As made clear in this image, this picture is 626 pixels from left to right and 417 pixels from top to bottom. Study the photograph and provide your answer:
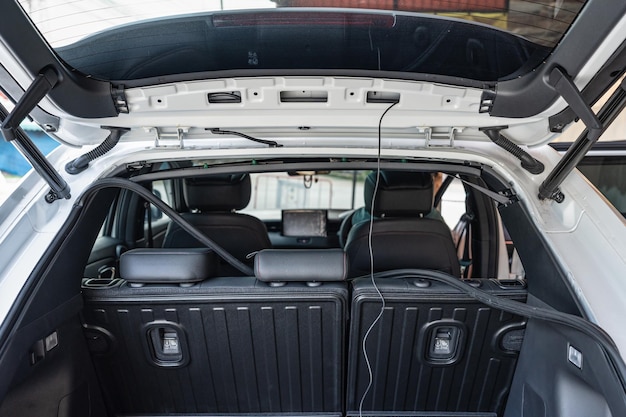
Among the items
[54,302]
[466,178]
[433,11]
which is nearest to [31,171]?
[54,302]

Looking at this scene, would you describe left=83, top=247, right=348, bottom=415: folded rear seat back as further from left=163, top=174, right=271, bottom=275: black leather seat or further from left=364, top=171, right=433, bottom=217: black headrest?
left=364, top=171, right=433, bottom=217: black headrest

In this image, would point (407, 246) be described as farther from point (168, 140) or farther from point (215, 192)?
point (168, 140)

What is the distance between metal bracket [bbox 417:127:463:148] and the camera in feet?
4.82

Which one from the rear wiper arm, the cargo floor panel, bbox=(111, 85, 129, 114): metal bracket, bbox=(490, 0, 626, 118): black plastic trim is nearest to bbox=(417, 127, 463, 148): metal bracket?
bbox=(490, 0, 626, 118): black plastic trim

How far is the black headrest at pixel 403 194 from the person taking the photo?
2039 mm

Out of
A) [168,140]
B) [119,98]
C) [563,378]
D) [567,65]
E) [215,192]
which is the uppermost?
[567,65]

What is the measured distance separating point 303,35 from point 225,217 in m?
1.22

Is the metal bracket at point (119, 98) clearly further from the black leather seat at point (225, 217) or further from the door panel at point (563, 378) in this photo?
the door panel at point (563, 378)

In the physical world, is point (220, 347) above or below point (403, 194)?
below

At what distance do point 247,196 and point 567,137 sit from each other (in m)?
2.82

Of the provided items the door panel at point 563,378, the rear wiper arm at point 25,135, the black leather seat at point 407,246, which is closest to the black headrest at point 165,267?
the rear wiper arm at point 25,135

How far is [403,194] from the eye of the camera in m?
2.04

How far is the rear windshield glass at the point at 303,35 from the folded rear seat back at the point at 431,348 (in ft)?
2.70

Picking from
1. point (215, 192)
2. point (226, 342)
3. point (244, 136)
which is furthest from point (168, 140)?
point (226, 342)
